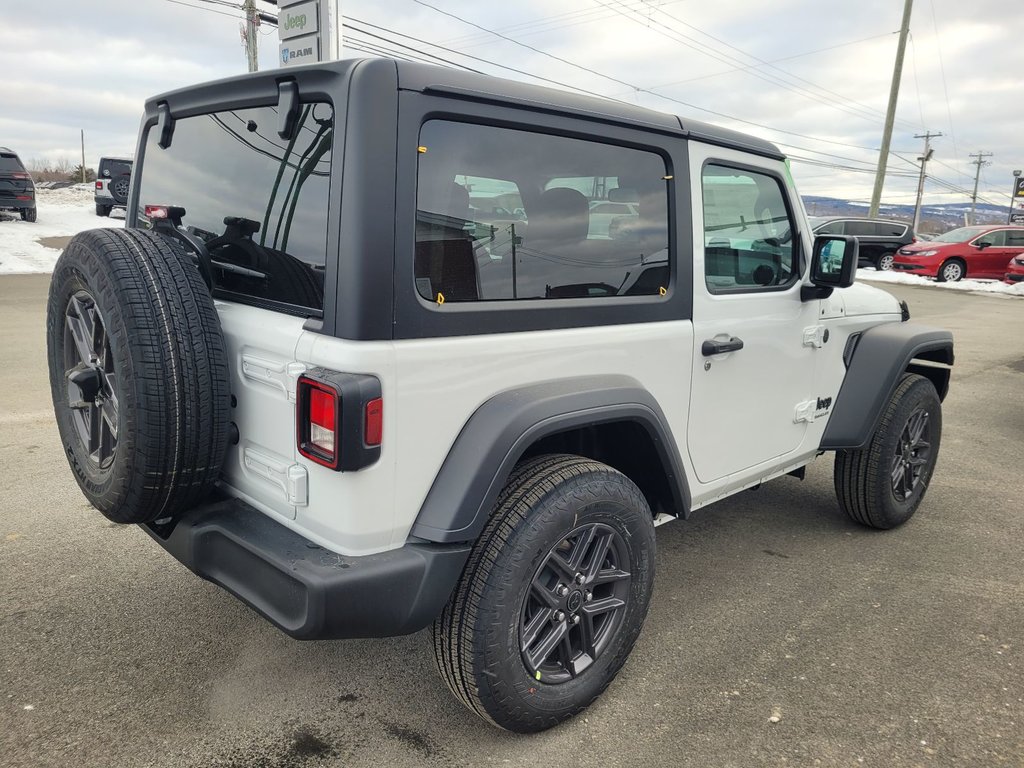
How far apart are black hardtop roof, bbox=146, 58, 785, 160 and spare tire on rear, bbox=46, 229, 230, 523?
62cm

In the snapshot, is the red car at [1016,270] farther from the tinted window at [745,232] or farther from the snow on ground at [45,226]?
the snow on ground at [45,226]

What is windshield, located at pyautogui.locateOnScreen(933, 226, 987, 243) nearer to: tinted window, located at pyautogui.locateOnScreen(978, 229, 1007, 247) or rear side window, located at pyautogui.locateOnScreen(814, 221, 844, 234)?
tinted window, located at pyautogui.locateOnScreen(978, 229, 1007, 247)

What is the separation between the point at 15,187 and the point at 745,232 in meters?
20.7

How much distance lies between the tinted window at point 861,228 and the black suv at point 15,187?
846 inches

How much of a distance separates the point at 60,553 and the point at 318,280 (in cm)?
237

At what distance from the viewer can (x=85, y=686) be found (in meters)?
2.57

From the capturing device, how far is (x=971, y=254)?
19859 mm

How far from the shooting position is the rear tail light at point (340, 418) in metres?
1.88

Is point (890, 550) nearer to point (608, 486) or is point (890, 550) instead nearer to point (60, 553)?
point (608, 486)

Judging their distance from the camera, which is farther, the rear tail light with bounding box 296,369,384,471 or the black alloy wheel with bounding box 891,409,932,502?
the black alloy wheel with bounding box 891,409,932,502

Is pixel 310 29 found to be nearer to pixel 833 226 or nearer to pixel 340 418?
pixel 340 418

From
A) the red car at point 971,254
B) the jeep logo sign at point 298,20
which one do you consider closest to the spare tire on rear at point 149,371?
the jeep logo sign at point 298,20

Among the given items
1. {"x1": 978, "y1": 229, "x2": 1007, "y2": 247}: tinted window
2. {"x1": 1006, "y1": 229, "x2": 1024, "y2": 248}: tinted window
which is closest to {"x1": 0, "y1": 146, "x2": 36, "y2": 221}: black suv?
{"x1": 978, "y1": 229, "x2": 1007, "y2": 247}: tinted window

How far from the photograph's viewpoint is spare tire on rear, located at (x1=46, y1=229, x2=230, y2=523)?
2.05m
